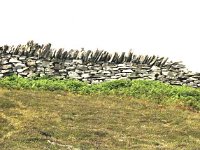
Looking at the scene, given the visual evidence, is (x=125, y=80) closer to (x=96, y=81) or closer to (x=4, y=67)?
(x=96, y=81)

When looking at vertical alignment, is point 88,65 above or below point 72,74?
above

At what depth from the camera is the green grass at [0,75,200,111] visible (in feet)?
103

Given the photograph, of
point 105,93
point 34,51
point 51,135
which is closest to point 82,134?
point 51,135

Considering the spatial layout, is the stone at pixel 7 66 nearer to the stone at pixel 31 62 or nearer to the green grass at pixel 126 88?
the stone at pixel 31 62

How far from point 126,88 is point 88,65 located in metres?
4.16

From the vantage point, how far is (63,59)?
36719mm

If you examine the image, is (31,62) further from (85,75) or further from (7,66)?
(85,75)

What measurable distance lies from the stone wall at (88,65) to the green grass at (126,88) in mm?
1160

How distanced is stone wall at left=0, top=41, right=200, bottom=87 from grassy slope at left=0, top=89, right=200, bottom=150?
3881mm

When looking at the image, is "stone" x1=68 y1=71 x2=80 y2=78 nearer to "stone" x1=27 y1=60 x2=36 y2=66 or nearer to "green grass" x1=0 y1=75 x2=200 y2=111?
"green grass" x1=0 y1=75 x2=200 y2=111

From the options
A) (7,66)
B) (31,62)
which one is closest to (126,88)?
(31,62)

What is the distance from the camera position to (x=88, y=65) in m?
36.4

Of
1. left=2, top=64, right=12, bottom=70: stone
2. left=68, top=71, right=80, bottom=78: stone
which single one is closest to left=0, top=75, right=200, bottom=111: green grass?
left=68, top=71, right=80, bottom=78: stone

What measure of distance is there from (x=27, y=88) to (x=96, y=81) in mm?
4536
